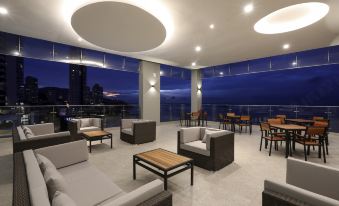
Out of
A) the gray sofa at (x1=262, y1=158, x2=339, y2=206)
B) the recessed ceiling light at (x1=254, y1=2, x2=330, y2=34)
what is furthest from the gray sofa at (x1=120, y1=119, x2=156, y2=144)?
the recessed ceiling light at (x1=254, y1=2, x2=330, y2=34)

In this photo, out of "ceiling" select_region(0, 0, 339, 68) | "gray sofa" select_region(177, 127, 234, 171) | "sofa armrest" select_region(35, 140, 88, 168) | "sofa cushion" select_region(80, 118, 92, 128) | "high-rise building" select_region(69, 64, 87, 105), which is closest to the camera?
"sofa armrest" select_region(35, 140, 88, 168)

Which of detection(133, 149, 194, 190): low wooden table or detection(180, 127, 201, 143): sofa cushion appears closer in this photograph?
detection(133, 149, 194, 190): low wooden table

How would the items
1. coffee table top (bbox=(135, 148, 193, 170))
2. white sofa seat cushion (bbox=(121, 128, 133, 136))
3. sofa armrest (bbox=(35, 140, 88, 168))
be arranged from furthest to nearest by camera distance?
white sofa seat cushion (bbox=(121, 128, 133, 136)), coffee table top (bbox=(135, 148, 193, 170)), sofa armrest (bbox=(35, 140, 88, 168))

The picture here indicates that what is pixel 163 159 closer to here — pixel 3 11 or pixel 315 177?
pixel 315 177

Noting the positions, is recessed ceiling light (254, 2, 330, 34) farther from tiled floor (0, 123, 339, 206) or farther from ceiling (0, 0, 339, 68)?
tiled floor (0, 123, 339, 206)

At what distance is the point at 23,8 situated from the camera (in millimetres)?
3592

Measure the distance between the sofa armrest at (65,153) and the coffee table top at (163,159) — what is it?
88cm

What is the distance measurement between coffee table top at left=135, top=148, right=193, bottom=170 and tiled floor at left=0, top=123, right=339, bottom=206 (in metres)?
0.41

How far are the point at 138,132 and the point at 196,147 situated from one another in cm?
215

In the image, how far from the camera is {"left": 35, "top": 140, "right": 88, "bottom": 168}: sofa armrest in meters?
Answer: 2.24

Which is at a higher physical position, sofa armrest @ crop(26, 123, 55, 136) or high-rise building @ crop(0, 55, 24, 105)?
high-rise building @ crop(0, 55, 24, 105)

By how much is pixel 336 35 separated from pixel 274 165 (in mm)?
4627

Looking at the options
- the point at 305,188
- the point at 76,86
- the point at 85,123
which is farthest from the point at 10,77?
the point at 305,188

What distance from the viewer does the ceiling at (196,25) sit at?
338 cm
